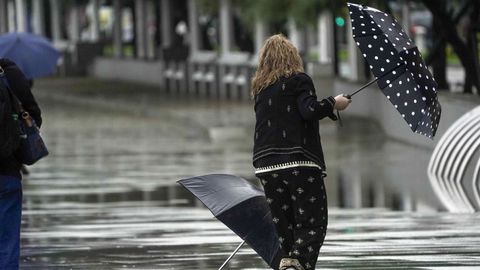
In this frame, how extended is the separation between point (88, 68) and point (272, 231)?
5049 cm

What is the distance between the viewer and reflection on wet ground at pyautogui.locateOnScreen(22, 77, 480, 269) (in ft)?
39.0

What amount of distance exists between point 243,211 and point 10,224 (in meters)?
1.46

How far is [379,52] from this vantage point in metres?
9.74

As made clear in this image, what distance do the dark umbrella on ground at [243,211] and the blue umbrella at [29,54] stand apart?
9.14 meters

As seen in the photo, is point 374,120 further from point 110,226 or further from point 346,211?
point 110,226

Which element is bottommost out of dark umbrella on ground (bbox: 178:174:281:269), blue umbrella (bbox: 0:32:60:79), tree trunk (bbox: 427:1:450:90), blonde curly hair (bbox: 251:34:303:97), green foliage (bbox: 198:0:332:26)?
tree trunk (bbox: 427:1:450:90)

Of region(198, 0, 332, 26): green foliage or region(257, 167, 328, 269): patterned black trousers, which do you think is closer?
region(257, 167, 328, 269): patterned black trousers

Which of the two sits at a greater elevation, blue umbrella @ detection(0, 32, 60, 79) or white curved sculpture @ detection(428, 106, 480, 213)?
blue umbrella @ detection(0, 32, 60, 79)

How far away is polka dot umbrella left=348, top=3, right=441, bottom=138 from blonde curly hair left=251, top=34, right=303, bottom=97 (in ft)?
1.38

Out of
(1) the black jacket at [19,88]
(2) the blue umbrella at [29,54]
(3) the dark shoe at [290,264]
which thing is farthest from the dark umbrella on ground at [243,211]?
(2) the blue umbrella at [29,54]

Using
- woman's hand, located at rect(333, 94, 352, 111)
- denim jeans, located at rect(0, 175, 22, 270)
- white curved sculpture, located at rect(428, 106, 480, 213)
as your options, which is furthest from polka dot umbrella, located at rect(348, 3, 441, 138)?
white curved sculpture, located at rect(428, 106, 480, 213)

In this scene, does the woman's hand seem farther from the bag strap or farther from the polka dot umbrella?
the bag strap

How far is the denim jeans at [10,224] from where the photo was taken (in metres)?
9.85

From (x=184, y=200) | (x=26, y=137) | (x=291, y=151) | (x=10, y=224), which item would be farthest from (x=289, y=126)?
(x=184, y=200)
